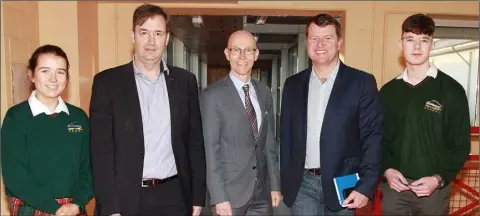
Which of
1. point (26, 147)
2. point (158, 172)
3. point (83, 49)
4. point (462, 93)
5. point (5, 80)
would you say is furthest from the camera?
point (83, 49)

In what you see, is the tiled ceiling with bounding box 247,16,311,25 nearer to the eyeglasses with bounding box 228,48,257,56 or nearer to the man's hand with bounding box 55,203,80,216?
the eyeglasses with bounding box 228,48,257,56

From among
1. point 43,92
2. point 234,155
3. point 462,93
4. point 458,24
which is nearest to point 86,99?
point 43,92

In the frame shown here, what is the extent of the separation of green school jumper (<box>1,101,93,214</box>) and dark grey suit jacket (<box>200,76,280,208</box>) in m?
0.68

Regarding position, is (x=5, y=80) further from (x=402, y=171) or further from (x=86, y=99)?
(x=402, y=171)

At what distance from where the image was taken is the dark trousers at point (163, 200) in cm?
201

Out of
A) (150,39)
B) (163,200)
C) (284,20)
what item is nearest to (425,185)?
(163,200)

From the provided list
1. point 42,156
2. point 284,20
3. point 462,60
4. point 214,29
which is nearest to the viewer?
point 42,156

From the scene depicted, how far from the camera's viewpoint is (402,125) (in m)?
2.21

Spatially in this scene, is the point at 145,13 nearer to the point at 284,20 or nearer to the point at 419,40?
the point at 419,40

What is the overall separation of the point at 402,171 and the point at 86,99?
3110mm

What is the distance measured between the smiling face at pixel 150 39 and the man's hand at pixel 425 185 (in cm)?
162

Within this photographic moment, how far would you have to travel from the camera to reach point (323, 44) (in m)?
2.17

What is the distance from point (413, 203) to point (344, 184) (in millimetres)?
480

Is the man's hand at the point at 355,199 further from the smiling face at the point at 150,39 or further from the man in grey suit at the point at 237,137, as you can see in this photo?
the smiling face at the point at 150,39
